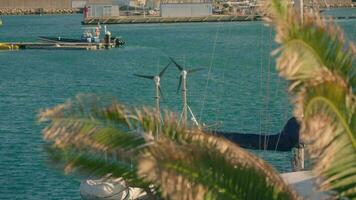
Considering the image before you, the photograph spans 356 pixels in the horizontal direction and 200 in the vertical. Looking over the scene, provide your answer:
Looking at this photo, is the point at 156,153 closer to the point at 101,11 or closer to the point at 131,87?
the point at 131,87

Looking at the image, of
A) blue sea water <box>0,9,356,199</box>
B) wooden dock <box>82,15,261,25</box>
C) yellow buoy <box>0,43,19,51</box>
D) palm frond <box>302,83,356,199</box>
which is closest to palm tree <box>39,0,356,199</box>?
palm frond <box>302,83,356,199</box>

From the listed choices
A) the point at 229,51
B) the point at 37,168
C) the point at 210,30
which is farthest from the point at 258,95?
the point at 210,30

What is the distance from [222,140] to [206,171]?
37cm

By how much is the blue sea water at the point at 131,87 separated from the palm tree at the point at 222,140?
0.53 meters

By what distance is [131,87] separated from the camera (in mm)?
40312

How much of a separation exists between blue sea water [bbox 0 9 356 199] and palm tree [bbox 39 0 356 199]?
0.53 metres

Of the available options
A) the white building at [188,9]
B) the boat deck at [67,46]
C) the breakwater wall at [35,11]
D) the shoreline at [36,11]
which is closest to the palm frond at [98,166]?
the boat deck at [67,46]

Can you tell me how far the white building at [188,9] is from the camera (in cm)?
10362

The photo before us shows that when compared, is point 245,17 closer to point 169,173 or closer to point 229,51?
point 229,51

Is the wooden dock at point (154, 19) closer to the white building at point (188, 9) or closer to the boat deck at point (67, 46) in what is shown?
the white building at point (188, 9)

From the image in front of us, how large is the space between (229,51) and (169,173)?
56.2 metres

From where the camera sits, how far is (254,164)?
5031mm

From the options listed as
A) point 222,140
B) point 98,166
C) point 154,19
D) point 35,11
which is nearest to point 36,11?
point 35,11

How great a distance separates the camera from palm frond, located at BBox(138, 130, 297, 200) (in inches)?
180
